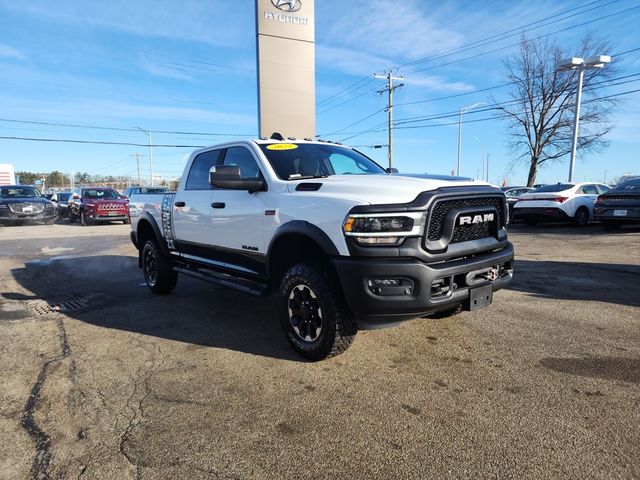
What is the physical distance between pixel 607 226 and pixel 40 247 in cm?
1612

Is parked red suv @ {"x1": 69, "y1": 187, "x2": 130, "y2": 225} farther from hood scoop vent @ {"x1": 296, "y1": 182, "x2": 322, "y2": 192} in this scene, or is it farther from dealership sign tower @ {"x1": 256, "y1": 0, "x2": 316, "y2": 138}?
hood scoop vent @ {"x1": 296, "y1": 182, "x2": 322, "y2": 192}

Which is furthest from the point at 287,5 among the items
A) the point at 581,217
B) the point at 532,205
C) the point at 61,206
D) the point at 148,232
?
the point at 61,206

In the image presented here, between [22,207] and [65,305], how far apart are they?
585 inches

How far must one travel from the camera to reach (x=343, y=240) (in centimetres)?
331

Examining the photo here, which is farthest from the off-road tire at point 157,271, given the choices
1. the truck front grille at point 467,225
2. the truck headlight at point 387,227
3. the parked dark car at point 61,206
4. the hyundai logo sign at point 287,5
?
the parked dark car at point 61,206

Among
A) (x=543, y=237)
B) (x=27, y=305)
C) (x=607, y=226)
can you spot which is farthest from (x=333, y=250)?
(x=607, y=226)

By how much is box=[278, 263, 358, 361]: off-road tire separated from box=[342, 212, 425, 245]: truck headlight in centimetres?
51

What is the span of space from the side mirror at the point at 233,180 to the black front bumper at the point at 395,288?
4.54 ft

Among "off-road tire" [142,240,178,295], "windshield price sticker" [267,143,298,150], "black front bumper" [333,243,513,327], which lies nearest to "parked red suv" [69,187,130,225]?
"off-road tire" [142,240,178,295]

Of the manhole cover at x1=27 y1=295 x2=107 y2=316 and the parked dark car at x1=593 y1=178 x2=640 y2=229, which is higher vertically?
the parked dark car at x1=593 y1=178 x2=640 y2=229

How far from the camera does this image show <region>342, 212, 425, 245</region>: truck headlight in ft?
10.5

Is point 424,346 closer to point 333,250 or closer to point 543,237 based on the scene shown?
point 333,250

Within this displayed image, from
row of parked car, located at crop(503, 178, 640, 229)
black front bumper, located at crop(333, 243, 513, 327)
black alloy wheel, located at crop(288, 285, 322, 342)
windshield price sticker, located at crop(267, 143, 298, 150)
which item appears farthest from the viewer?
row of parked car, located at crop(503, 178, 640, 229)

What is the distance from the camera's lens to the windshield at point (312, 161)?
14.7 feet
